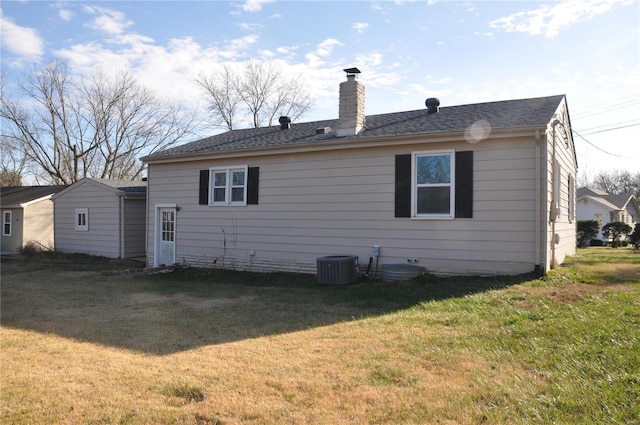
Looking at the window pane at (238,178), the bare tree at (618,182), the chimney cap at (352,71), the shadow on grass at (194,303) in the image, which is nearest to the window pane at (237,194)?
the window pane at (238,178)

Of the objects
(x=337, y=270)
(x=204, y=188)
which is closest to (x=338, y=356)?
(x=337, y=270)

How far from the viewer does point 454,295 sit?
25.4 ft

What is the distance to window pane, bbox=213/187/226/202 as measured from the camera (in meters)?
13.0

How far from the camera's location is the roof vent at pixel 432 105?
1192 centimetres

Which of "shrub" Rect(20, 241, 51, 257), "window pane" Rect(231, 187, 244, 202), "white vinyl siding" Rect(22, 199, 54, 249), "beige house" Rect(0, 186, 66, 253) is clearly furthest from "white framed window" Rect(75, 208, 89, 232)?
"window pane" Rect(231, 187, 244, 202)

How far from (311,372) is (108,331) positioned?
10.6 ft

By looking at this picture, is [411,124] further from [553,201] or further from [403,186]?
[553,201]

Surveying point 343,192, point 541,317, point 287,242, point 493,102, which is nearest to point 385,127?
point 343,192

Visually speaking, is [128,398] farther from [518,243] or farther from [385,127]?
[385,127]

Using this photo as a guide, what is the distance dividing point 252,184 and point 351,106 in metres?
3.29

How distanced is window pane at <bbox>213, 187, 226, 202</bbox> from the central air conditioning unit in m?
4.26

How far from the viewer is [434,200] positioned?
32.5 ft

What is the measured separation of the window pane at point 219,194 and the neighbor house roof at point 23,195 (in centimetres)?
1352

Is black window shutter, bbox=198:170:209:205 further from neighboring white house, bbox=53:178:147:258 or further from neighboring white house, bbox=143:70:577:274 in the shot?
neighboring white house, bbox=53:178:147:258
